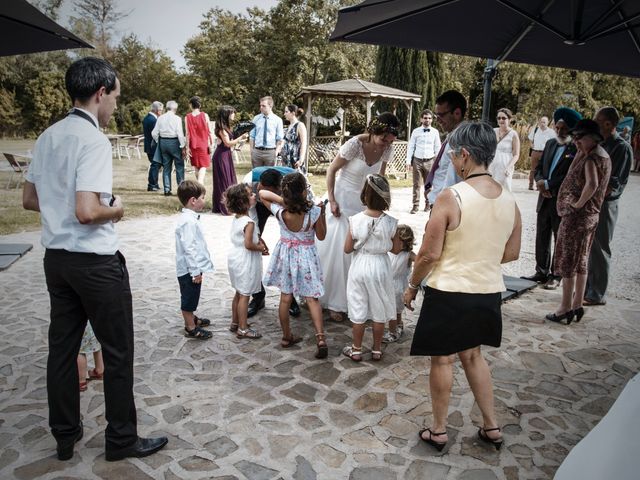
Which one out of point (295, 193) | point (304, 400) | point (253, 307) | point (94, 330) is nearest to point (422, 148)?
point (253, 307)

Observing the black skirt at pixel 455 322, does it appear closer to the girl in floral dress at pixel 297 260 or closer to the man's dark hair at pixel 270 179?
the girl in floral dress at pixel 297 260

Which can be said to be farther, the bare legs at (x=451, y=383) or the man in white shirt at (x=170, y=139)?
the man in white shirt at (x=170, y=139)

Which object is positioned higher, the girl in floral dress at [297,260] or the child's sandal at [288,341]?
the girl in floral dress at [297,260]

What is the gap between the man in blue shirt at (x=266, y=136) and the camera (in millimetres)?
8766

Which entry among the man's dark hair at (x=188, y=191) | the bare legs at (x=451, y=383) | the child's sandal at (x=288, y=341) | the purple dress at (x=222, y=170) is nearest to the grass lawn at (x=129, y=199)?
the purple dress at (x=222, y=170)

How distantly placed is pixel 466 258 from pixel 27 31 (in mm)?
4407

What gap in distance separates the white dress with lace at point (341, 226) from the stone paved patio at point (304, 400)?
0.38 m

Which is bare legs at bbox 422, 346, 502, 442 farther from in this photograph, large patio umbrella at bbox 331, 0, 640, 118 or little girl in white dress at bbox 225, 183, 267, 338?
large patio umbrella at bbox 331, 0, 640, 118

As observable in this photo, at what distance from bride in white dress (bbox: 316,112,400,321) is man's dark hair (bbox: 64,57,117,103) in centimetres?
244

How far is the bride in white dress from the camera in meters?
4.44

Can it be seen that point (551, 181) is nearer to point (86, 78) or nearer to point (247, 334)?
point (247, 334)

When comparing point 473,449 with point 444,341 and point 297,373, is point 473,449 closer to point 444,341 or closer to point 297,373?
point 444,341

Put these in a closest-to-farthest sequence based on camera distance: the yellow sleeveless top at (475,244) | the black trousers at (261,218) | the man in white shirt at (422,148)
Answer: the yellow sleeveless top at (475,244)
the black trousers at (261,218)
the man in white shirt at (422,148)

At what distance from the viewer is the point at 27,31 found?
4320 mm
